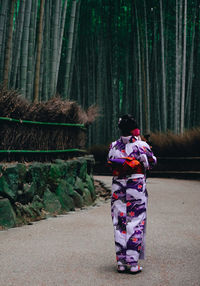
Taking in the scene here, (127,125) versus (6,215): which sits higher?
(127,125)

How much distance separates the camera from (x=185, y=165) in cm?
1251

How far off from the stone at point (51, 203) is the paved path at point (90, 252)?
0.22 metres

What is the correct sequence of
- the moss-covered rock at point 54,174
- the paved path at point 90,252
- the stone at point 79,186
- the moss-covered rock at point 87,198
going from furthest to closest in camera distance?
the moss-covered rock at point 87,198
the stone at point 79,186
the moss-covered rock at point 54,174
the paved path at point 90,252

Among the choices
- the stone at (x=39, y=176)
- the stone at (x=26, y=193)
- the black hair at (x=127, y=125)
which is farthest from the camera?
the stone at (x=39, y=176)

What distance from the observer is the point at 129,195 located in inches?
133

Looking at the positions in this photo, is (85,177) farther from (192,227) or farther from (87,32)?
(87,32)

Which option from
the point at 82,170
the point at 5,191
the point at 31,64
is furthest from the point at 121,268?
the point at 31,64

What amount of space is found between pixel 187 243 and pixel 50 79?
470cm

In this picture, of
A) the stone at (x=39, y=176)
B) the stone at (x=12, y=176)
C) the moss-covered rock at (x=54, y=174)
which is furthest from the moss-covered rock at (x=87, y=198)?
the stone at (x=12, y=176)

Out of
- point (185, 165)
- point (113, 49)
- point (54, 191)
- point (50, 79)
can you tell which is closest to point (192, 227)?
point (54, 191)

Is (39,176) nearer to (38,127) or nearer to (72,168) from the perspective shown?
(38,127)

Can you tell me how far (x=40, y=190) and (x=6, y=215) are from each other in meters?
0.96

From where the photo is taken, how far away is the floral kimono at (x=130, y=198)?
332 centimetres

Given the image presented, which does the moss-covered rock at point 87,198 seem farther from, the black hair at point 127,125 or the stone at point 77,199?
the black hair at point 127,125
